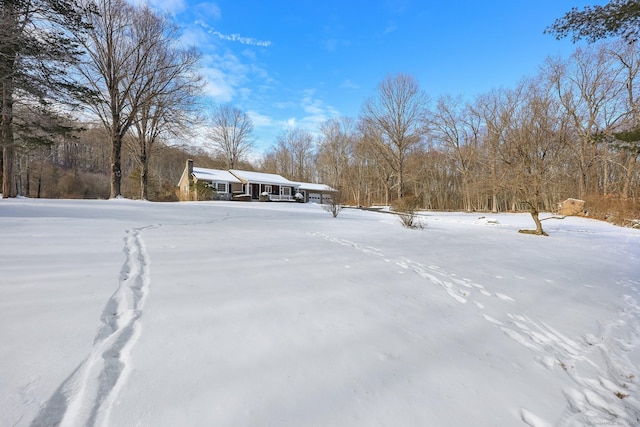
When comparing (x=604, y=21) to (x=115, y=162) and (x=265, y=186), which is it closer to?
(x=115, y=162)

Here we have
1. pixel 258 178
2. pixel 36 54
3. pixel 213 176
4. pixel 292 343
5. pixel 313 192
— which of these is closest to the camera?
pixel 292 343

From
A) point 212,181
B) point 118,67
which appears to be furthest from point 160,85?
point 212,181

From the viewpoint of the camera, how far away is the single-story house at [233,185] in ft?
77.8

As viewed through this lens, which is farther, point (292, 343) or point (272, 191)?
point (272, 191)

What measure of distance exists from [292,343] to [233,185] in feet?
94.3

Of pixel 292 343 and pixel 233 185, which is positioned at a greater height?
pixel 233 185

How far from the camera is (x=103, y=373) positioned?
1465 millimetres

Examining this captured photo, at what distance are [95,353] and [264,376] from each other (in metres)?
1.02

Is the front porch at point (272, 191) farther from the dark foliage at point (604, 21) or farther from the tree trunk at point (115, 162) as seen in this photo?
the dark foliage at point (604, 21)

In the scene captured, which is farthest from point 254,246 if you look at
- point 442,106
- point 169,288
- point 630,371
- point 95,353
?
point 442,106

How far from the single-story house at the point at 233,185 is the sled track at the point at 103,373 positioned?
20353mm

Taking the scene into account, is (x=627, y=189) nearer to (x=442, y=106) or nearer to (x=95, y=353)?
(x=442, y=106)

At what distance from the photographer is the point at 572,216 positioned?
18094mm

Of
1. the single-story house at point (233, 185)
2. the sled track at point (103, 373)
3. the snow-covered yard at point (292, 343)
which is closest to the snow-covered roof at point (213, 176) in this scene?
the single-story house at point (233, 185)
